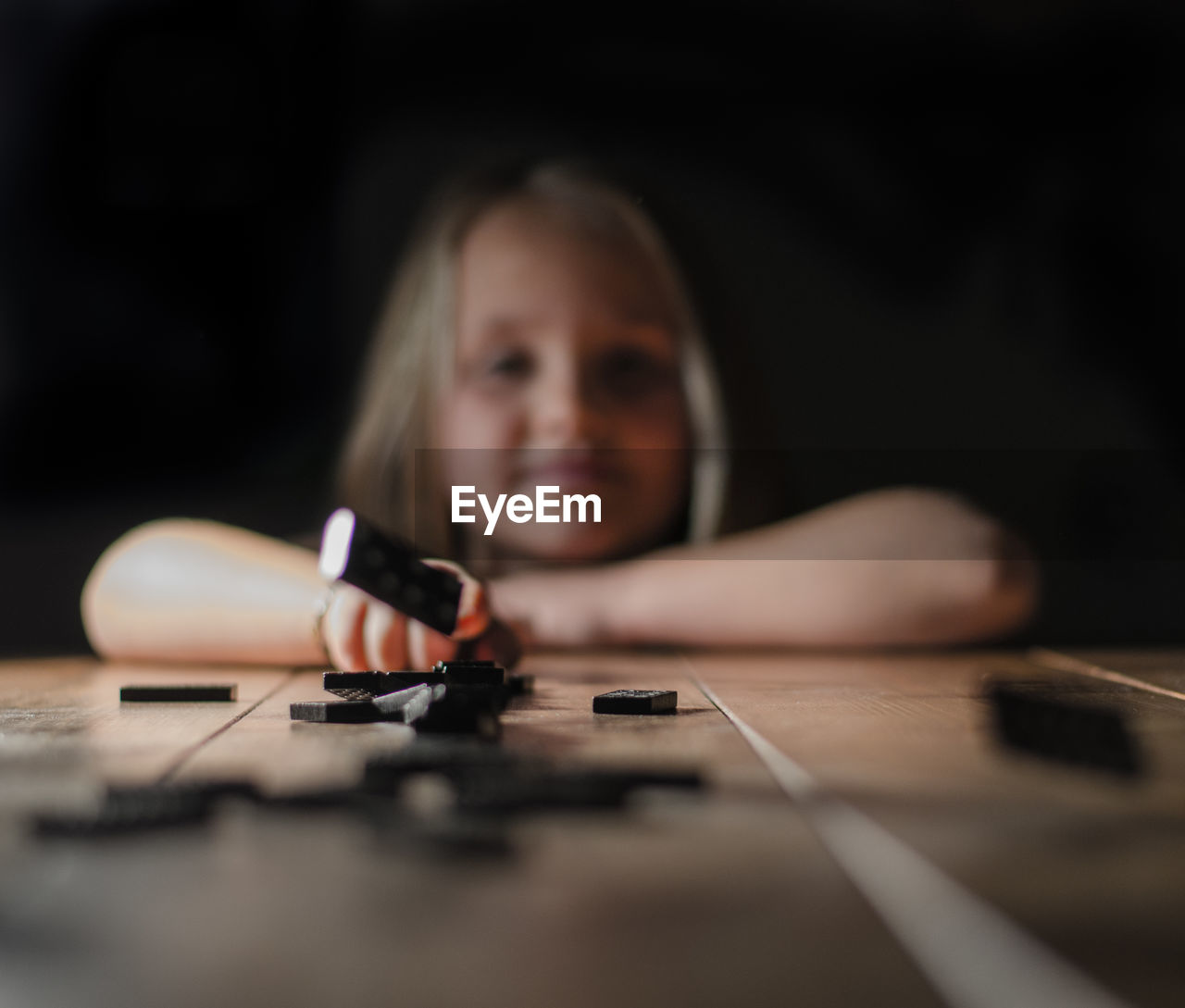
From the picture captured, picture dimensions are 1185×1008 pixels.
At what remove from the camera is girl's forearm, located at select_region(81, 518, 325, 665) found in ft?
3.21

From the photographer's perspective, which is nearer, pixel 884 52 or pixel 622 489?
pixel 622 489

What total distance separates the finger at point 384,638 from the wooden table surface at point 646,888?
0.89 feet

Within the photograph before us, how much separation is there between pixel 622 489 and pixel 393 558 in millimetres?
1053

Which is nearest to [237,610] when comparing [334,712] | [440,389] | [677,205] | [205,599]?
[205,599]

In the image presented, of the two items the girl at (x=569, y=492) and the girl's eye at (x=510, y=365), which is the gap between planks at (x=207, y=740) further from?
the girl's eye at (x=510, y=365)

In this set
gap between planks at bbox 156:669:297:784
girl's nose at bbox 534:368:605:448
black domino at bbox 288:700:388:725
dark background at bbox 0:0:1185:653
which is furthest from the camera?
dark background at bbox 0:0:1185:653

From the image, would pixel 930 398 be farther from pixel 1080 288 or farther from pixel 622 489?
pixel 622 489

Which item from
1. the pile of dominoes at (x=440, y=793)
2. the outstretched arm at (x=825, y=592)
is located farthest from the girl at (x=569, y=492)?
the pile of dominoes at (x=440, y=793)

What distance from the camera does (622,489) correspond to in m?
1.73

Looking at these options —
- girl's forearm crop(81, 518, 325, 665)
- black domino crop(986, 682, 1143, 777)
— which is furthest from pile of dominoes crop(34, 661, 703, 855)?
girl's forearm crop(81, 518, 325, 665)

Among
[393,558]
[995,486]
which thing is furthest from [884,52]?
[393,558]

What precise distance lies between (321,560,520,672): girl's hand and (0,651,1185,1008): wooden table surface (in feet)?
0.89

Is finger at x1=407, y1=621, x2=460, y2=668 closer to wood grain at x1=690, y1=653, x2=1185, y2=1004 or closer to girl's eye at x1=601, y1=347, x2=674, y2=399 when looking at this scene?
wood grain at x1=690, y1=653, x2=1185, y2=1004

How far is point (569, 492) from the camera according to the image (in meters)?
1.70
